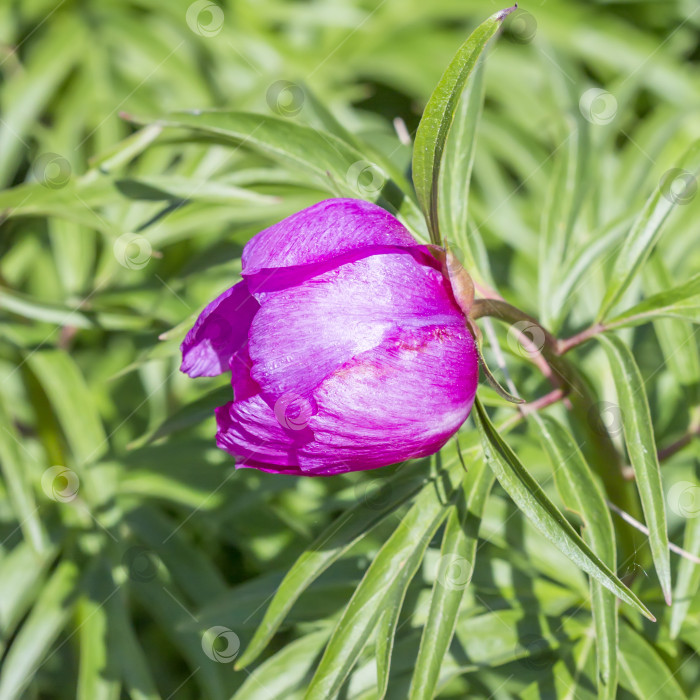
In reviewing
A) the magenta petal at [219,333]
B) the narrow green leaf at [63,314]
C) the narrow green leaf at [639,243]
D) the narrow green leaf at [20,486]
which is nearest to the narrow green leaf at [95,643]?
the narrow green leaf at [20,486]

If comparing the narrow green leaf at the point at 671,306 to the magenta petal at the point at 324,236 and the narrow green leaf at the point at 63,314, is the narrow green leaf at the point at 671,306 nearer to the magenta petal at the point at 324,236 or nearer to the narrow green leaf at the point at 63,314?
the magenta petal at the point at 324,236

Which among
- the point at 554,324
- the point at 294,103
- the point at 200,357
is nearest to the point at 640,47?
the point at 294,103

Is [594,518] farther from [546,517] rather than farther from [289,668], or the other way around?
[289,668]

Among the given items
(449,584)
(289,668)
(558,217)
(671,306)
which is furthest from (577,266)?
(289,668)

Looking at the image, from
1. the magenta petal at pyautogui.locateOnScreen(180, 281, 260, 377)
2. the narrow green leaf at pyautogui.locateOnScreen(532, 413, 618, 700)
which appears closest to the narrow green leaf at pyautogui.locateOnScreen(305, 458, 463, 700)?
the narrow green leaf at pyautogui.locateOnScreen(532, 413, 618, 700)

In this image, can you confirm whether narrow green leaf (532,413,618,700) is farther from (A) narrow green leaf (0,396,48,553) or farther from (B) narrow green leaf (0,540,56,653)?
(B) narrow green leaf (0,540,56,653)

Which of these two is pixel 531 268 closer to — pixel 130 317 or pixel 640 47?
pixel 130 317
